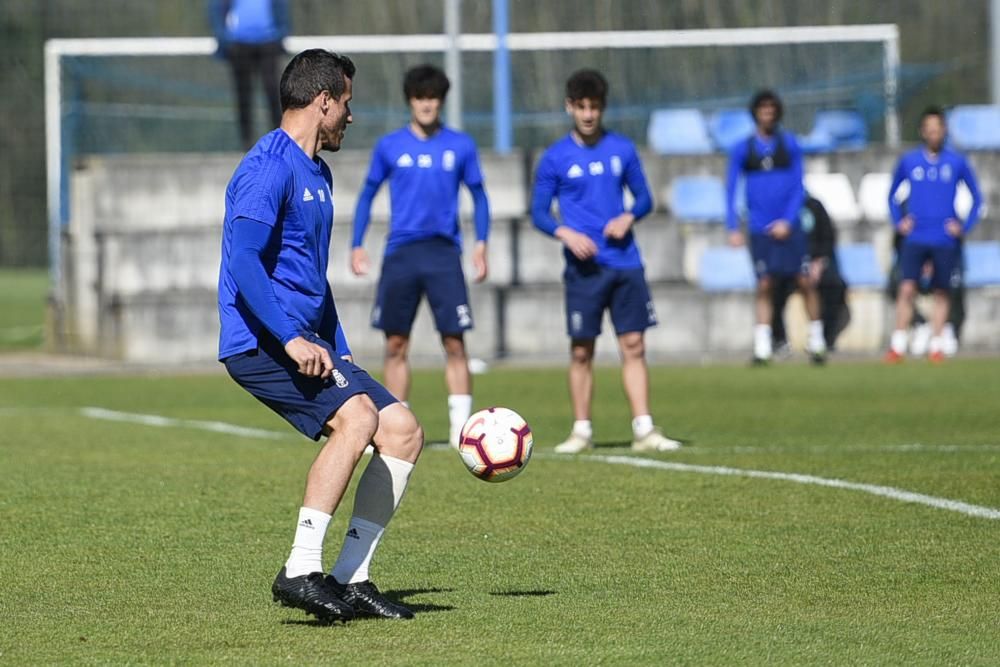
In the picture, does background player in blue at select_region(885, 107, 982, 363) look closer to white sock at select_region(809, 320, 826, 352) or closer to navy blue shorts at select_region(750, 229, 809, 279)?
white sock at select_region(809, 320, 826, 352)

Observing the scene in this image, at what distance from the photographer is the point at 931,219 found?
1777cm

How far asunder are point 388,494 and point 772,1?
17.2 meters

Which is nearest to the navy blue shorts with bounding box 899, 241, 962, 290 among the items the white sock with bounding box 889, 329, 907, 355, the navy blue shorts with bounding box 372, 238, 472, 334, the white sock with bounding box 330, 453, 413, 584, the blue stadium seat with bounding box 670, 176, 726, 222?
the white sock with bounding box 889, 329, 907, 355

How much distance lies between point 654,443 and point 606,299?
2.97 ft

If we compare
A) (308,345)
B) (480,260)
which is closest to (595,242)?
(480,260)

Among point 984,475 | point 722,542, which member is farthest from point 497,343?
point 722,542

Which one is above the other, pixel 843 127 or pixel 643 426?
pixel 843 127

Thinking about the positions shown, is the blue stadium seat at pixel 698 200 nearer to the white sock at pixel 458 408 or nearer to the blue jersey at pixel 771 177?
the blue jersey at pixel 771 177

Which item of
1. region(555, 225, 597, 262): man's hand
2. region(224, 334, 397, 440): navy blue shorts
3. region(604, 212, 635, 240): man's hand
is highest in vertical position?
region(604, 212, 635, 240): man's hand

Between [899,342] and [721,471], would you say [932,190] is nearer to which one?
[899,342]

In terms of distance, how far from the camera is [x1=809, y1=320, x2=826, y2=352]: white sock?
57.4ft

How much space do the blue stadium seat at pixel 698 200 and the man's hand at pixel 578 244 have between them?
8.90 m

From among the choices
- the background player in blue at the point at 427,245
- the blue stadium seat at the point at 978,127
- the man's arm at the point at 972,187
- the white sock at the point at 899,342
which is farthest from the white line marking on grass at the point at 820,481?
the blue stadium seat at the point at 978,127

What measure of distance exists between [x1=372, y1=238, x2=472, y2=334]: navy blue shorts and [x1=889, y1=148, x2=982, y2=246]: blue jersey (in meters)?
8.12
